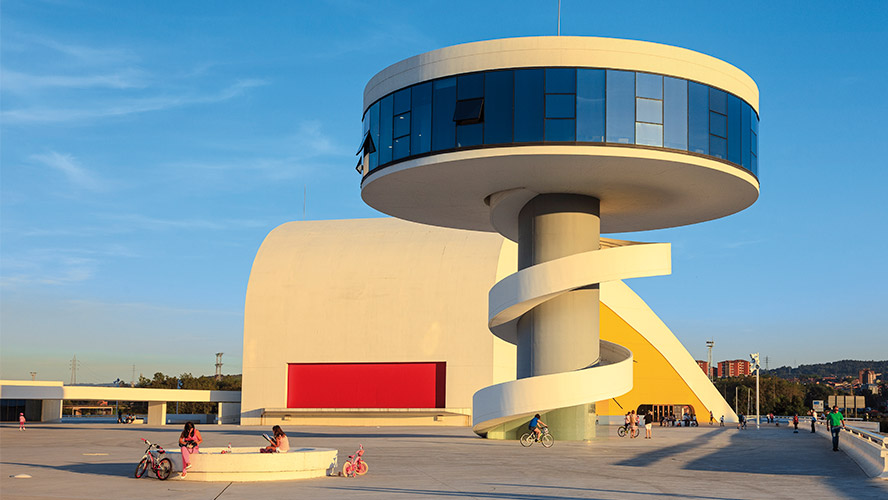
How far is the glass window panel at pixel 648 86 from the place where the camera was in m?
→ 28.6

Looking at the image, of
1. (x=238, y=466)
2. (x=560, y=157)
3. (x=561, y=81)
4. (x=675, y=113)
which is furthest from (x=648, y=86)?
(x=238, y=466)

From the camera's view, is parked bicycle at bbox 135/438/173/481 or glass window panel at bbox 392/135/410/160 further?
glass window panel at bbox 392/135/410/160

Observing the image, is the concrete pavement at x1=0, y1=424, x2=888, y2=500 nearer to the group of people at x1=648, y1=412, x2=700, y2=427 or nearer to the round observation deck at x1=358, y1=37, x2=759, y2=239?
the round observation deck at x1=358, y1=37, x2=759, y2=239

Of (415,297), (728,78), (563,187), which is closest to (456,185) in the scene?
(563,187)

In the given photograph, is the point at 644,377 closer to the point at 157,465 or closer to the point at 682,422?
the point at 682,422

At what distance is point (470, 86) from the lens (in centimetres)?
2911

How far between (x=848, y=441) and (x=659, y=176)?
35.9ft

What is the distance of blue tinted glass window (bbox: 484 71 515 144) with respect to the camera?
28.6 metres

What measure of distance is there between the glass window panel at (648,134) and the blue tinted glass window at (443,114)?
221 inches

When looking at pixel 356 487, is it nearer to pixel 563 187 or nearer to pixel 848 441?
pixel 563 187

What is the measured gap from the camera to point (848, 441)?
103 feet

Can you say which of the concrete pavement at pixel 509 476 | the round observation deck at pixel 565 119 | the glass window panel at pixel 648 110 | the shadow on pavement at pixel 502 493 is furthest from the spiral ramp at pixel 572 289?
the shadow on pavement at pixel 502 493

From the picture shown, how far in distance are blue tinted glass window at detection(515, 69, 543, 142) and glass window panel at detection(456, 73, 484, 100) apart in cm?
113

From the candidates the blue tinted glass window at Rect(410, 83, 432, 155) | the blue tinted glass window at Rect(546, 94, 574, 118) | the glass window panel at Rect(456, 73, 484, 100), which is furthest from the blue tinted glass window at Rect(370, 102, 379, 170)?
the blue tinted glass window at Rect(546, 94, 574, 118)
